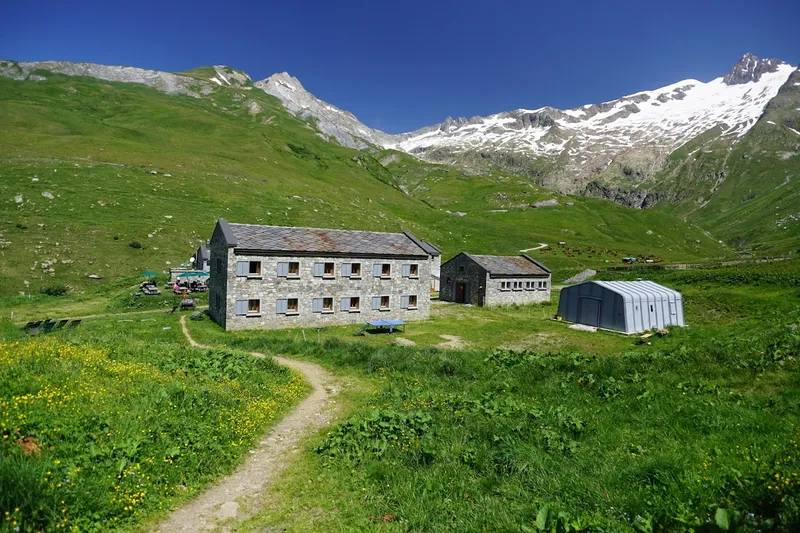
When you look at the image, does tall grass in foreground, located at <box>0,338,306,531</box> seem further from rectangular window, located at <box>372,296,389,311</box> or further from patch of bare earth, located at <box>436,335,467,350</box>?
rectangular window, located at <box>372,296,389,311</box>

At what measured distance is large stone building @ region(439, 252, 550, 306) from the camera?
59219 millimetres

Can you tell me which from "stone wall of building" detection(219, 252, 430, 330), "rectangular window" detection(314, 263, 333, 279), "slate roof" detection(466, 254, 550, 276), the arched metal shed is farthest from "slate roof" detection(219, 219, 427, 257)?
the arched metal shed

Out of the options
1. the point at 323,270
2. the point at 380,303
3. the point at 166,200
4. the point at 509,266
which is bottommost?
the point at 380,303

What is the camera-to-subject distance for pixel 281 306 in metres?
41.1

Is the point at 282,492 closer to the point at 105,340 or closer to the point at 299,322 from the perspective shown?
the point at 105,340

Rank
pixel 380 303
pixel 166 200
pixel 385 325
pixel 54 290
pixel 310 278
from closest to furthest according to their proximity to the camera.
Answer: pixel 385 325 → pixel 310 278 → pixel 380 303 → pixel 54 290 → pixel 166 200

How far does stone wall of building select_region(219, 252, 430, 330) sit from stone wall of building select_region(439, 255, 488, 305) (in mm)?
12547

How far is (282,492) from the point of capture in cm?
982

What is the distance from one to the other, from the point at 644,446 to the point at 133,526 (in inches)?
445

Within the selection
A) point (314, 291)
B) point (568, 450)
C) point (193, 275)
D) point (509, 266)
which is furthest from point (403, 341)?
point (193, 275)

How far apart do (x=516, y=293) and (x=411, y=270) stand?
20.8 meters

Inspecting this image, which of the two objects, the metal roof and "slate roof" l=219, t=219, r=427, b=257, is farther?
the metal roof

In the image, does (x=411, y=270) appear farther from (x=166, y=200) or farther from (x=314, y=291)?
(x=166, y=200)

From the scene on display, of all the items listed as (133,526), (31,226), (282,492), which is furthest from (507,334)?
(31,226)
